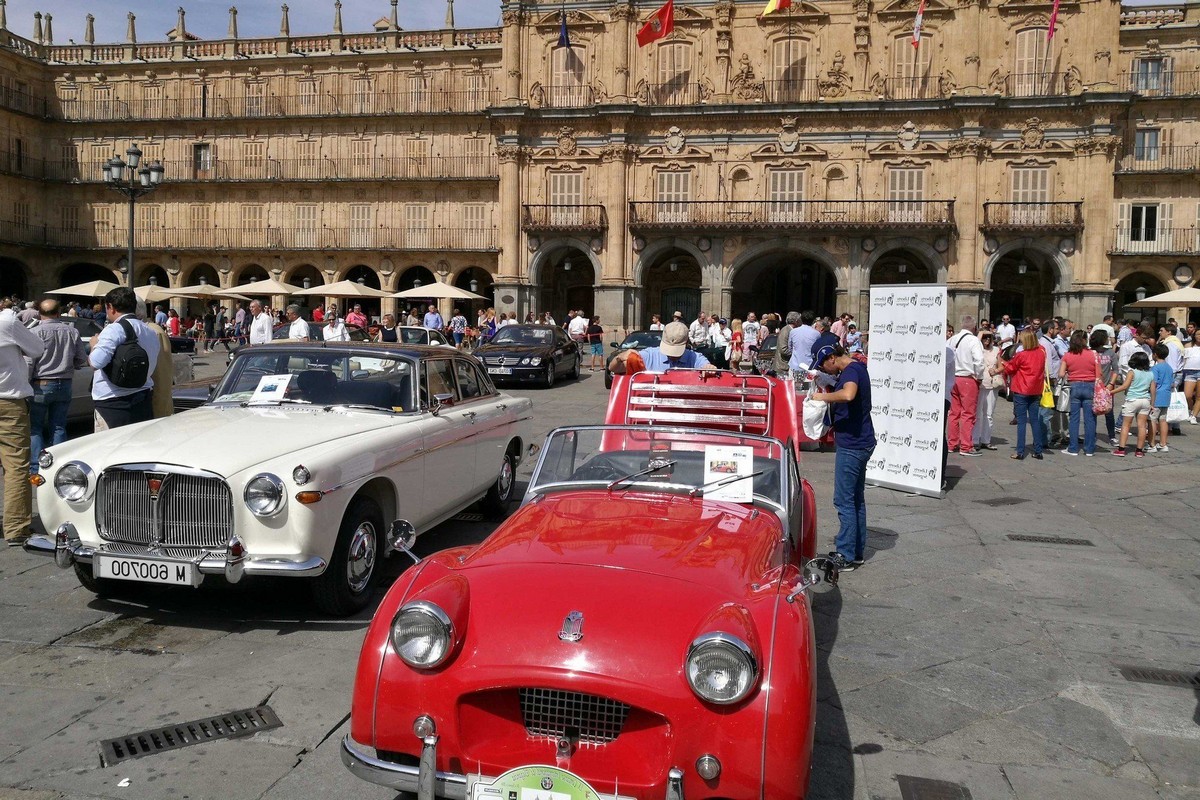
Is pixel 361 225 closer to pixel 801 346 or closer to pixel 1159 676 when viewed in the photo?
pixel 801 346

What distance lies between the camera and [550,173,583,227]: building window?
112 ft

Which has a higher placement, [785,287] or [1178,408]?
[785,287]

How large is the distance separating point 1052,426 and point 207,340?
31211 mm

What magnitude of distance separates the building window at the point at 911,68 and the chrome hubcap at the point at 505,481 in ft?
93.1

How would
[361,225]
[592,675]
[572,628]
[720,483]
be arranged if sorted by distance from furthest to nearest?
[361,225] < [720,483] < [572,628] < [592,675]

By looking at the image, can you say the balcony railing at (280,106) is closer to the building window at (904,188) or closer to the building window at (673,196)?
the building window at (673,196)

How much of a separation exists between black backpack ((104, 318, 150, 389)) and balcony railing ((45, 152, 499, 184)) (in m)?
30.1

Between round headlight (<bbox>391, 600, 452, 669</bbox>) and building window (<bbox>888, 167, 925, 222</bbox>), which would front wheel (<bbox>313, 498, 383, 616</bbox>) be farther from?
building window (<bbox>888, 167, 925, 222</bbox>)

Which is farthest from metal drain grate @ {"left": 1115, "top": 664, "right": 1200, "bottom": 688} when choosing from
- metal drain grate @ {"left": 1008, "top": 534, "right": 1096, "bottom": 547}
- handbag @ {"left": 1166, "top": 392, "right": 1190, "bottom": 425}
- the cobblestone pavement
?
handbag @ {"left": 1166, "top": 392, "right": 1190, "bottom": 425}

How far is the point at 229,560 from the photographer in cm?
498

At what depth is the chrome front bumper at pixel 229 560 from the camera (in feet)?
16.3

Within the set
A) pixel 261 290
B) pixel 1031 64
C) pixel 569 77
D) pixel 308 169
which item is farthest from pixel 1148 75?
pixel 261 290

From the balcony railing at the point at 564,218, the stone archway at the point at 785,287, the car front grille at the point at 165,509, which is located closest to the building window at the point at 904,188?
the stone archway at the point at 785,287

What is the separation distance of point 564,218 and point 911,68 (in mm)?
13097
